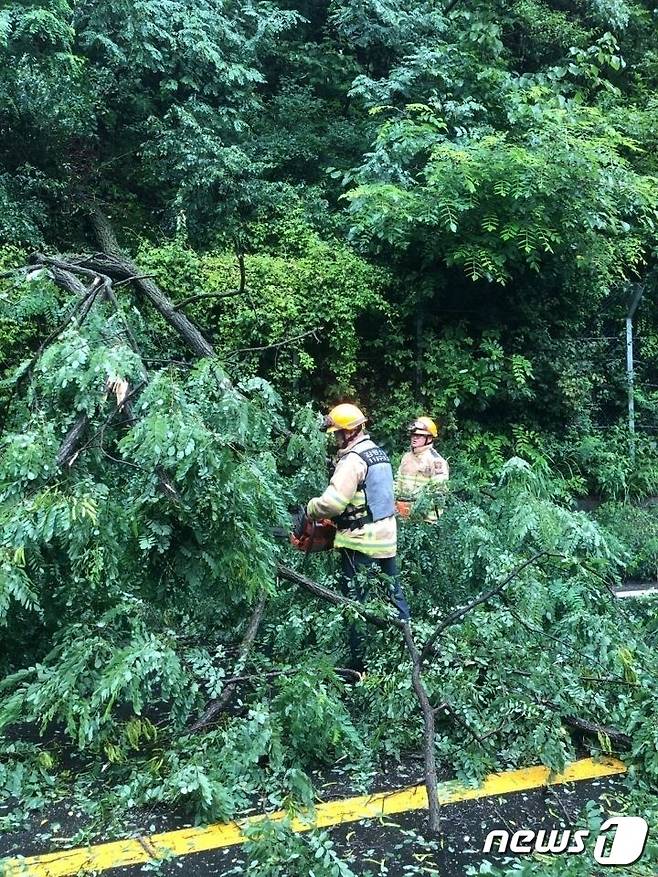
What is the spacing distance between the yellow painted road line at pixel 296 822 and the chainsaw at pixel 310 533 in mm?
1433

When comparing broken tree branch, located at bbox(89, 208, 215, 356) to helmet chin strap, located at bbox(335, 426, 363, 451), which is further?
broken tree branch, located at bbox(89, 208, 215, 356)

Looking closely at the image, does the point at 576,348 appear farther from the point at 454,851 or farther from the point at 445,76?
the point at 454,851

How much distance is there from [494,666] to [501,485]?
1.68m

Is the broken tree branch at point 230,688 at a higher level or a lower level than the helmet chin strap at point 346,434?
lower

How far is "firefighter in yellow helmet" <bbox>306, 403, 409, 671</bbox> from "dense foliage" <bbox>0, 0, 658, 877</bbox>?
26cm

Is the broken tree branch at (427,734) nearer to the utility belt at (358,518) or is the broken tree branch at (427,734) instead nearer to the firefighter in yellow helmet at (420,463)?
the utility belt at (358,518)

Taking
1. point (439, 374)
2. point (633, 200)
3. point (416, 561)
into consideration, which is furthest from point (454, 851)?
point (633, 200)

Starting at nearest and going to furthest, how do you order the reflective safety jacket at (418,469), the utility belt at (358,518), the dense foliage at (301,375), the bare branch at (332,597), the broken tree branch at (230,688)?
the dense foliage at (301,375), the broken tree branch at (230,688), the bare branch at (332,597), the utility belt at (358,518), the reflective safety jacket at (418,469)

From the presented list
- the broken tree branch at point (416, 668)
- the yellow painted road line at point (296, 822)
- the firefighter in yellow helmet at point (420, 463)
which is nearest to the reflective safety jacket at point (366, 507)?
the broken tree branch at point (416, 668)

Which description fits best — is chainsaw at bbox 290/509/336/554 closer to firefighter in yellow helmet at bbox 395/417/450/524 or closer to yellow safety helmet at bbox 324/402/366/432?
yellow safety helmet at bbox 324/402/366/432

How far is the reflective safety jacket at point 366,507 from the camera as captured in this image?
14.2 ft

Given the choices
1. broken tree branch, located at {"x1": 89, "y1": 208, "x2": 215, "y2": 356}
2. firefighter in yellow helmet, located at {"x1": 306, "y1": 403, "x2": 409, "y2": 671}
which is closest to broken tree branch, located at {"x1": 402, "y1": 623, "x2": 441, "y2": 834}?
firefighter in yellow helmet, located at {"x1": 306, "y1": 403, "x2": 409, "y2": 671}

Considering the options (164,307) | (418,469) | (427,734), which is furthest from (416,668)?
(164,307)

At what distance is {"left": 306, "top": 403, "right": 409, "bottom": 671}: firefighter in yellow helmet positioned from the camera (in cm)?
428
